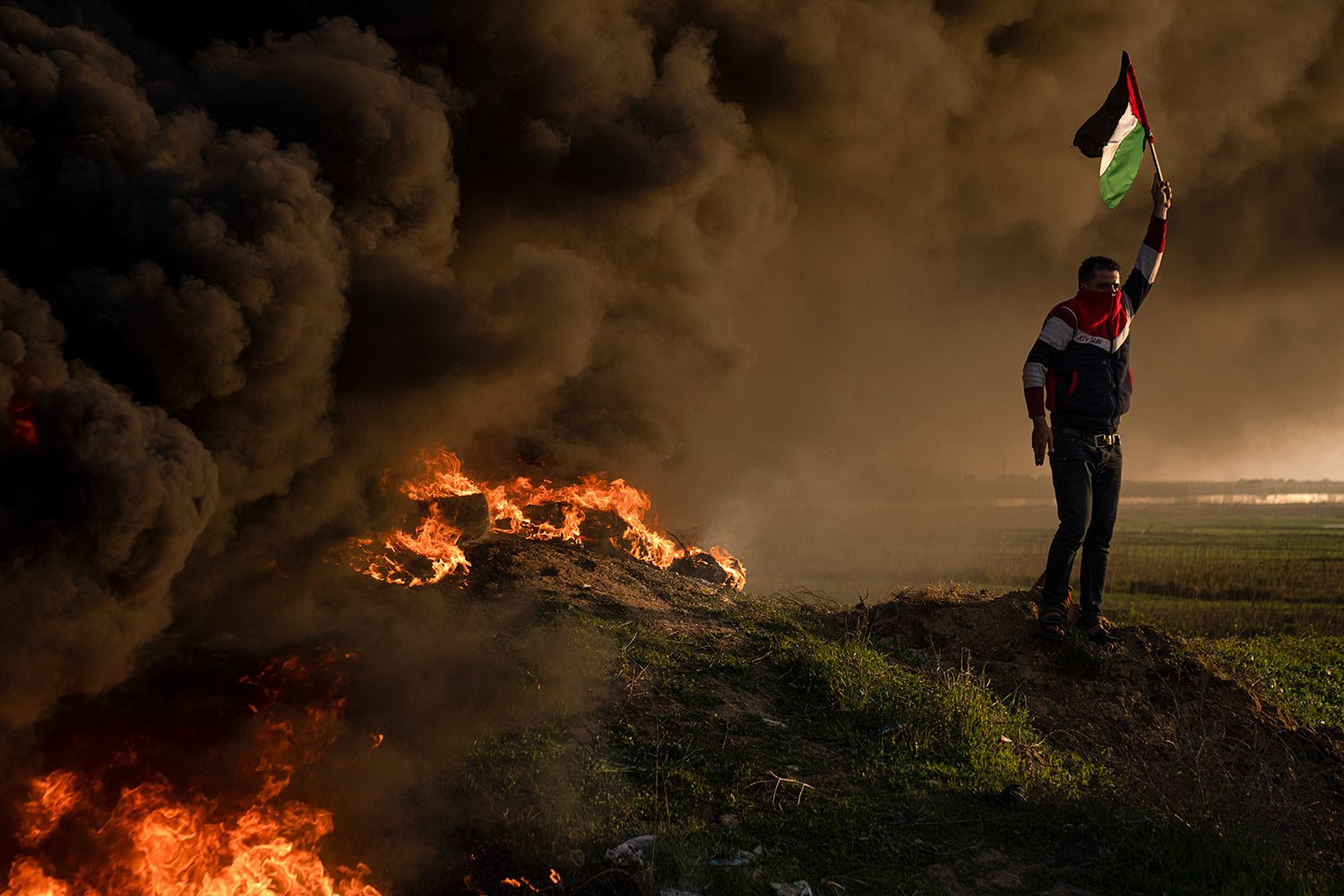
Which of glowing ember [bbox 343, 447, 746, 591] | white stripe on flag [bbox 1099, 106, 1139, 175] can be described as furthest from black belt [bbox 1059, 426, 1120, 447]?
glowing ember [bbox 343, 447, 746, 591]

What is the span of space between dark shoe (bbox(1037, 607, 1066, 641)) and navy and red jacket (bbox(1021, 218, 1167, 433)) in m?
1.84

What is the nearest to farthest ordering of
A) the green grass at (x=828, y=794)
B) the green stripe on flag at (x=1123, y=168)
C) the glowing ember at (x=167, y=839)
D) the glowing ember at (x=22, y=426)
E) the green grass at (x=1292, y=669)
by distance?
the glowing ember at (x=167, y=839)
the green grass at (x=828, y=794)
the glowing ember at (x=22, y=426)
the green grass at (x=1292, y=669)
the green stripe on flag at (x=1123, y=168)

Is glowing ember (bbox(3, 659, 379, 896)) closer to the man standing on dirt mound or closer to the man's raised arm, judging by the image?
the man standing on dirt mound

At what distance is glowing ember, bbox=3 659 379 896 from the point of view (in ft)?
14.8

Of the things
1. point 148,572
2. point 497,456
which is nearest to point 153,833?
point 148,572

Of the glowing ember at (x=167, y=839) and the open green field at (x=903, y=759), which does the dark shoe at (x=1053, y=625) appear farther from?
the glowing ember at (x=167, y=839)

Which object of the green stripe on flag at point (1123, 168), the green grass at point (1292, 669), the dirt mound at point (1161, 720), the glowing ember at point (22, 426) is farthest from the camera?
the green stripe on flag at point (1123, 168)

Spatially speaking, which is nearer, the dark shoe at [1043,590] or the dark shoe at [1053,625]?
the dark shoe at [1053,625]

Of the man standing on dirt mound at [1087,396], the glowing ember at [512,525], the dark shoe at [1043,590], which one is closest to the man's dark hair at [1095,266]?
the man standing on dirt mound at [1087,396]

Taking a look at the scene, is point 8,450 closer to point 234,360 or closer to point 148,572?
point 148,572

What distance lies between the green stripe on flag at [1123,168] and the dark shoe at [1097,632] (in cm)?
410

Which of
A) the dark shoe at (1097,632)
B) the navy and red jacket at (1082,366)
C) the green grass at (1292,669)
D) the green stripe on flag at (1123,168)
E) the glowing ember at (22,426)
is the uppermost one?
the green stripe on flag at (1123,168)

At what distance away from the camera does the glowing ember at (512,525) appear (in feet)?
30.1

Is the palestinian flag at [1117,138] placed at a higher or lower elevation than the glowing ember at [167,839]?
higher
